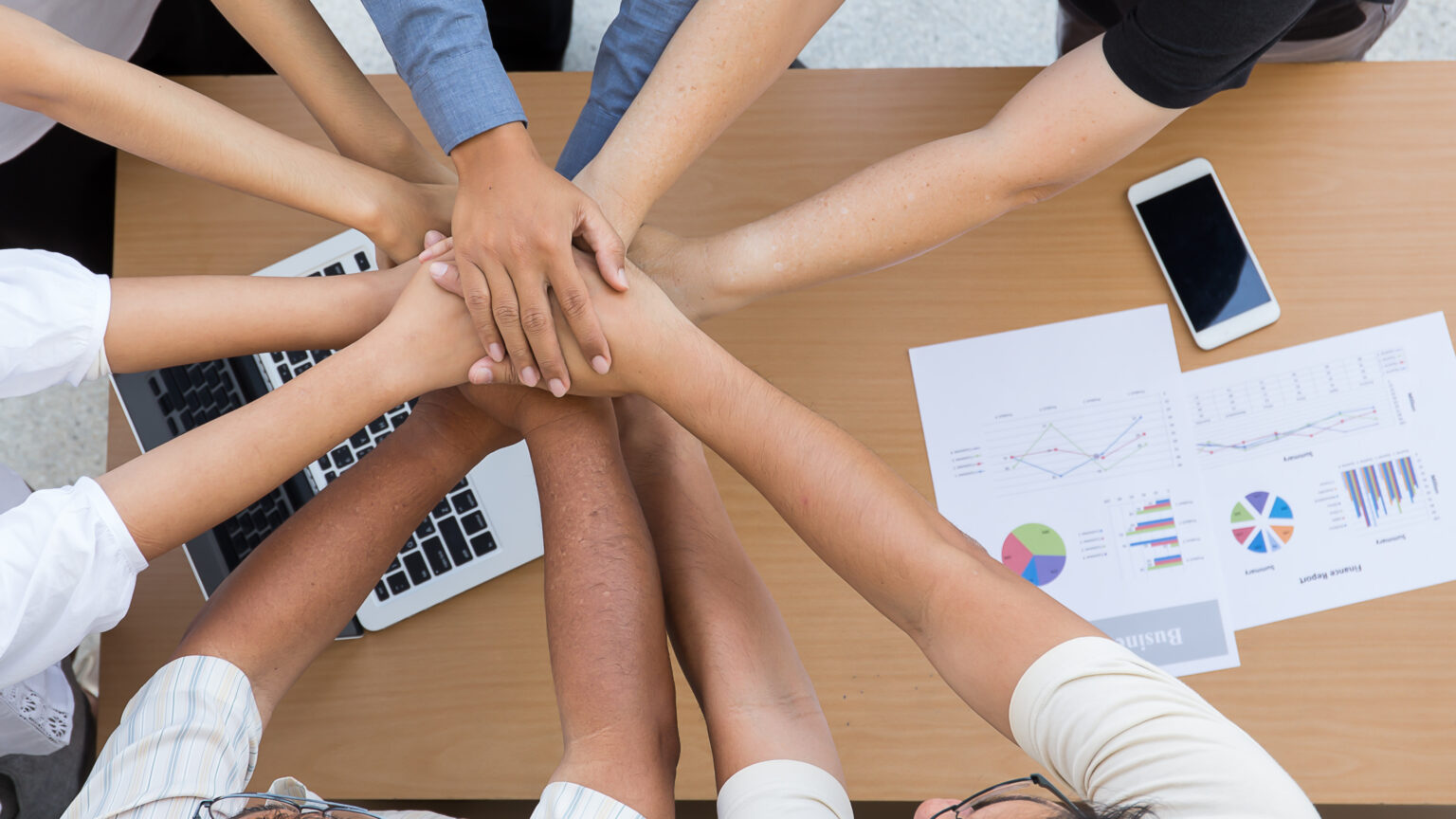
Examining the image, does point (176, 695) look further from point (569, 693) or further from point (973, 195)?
point (973, 195)

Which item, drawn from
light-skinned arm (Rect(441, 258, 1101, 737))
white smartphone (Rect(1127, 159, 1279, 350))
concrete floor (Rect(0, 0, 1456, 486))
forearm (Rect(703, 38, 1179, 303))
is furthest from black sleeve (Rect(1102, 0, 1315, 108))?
concrete floor (Rect(0, 0, 1456, 486))

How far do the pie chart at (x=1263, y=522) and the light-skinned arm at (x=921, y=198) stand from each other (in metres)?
0.41

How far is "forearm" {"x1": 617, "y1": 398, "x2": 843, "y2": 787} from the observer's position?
2.88ft

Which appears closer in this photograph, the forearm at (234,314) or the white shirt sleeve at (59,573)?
the white shirt sleeve at (59,573)

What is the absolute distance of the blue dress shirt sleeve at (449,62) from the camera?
908mm

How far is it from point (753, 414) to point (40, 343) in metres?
0.62

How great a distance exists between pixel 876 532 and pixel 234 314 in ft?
2.07

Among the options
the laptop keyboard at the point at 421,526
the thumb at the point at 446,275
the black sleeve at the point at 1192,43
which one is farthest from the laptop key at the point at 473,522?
the black sleeve at the point at 1192,43

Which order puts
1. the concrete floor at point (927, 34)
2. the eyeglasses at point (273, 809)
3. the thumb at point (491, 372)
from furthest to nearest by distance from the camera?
the concrete floor at point (927, 34)
the thumb at point (491, 372)
the eyeglasses at point (273, 809)

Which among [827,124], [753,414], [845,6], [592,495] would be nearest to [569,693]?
[592,495]

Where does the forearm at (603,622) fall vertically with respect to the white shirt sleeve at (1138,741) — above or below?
above

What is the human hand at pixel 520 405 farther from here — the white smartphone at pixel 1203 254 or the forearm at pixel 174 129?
the white smartphone at pixel 1203 254

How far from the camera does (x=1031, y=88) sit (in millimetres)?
992

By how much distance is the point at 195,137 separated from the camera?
944 millimetres
